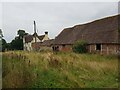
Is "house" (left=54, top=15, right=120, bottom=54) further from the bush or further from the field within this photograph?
the field

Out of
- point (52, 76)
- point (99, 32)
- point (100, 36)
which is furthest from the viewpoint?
point (99, 32)

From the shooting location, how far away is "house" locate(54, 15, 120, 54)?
26.5m

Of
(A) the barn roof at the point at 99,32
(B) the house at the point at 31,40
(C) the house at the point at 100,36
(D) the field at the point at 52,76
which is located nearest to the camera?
Answer: (D) the field at the point at 52,76

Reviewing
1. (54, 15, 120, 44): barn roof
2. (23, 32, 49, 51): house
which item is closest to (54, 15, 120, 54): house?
(54, 15, 120, 44): barn roof

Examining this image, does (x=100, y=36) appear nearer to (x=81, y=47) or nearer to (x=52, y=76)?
(x=81, y=47)

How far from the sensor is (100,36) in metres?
30.1

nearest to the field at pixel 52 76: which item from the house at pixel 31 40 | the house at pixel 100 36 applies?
the house at pixel 100 36

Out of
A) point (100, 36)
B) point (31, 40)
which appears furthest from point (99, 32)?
point (31, 40)

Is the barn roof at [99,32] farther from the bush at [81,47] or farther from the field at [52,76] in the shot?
the field at [52,76]

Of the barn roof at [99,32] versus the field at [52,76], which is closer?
the field at [52,76]

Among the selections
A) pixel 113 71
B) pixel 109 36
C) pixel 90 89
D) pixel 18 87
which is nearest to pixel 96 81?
pixel 90 89

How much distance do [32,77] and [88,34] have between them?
90.9 feet

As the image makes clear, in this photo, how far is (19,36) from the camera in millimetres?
86375

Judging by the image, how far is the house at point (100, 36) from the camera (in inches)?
1041
